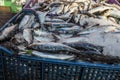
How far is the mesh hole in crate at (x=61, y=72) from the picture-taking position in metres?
2.24

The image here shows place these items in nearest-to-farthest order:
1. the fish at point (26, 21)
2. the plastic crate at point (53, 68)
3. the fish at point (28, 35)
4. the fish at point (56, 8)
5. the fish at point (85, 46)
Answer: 1. the plastic crate at point (53, 68)
2. the fish at point (85, 46)
3. the fish at point (28, 35)
4. the fish at point (26, 21)
5. the fish at point (56, 8)

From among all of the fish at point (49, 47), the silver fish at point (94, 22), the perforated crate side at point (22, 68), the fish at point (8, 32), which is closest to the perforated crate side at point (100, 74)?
the fish at point (49, 47)

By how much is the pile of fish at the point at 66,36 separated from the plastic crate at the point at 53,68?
0.07m

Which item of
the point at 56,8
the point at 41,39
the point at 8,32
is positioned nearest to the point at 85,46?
the point at 41,39

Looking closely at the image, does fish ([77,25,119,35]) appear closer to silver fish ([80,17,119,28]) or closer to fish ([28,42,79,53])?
silver fish ([80,17,119,28])

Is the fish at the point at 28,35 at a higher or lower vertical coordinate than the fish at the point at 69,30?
lower

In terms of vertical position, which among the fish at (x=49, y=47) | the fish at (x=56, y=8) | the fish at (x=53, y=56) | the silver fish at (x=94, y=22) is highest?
the fish at (x=56, y=8)

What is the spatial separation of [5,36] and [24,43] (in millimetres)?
265

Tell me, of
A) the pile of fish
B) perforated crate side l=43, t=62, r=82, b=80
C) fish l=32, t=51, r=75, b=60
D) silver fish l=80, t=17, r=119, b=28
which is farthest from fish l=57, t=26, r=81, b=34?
perforated crate side l=43, t=62, r=82, b=80

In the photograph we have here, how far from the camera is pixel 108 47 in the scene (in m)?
2.33

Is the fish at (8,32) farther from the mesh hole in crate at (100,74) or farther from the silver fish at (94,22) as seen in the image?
the mesh hole in crate at (100,74)

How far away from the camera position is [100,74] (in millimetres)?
2264

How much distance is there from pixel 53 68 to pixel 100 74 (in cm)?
48

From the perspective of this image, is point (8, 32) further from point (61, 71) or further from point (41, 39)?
point (61, 71)
